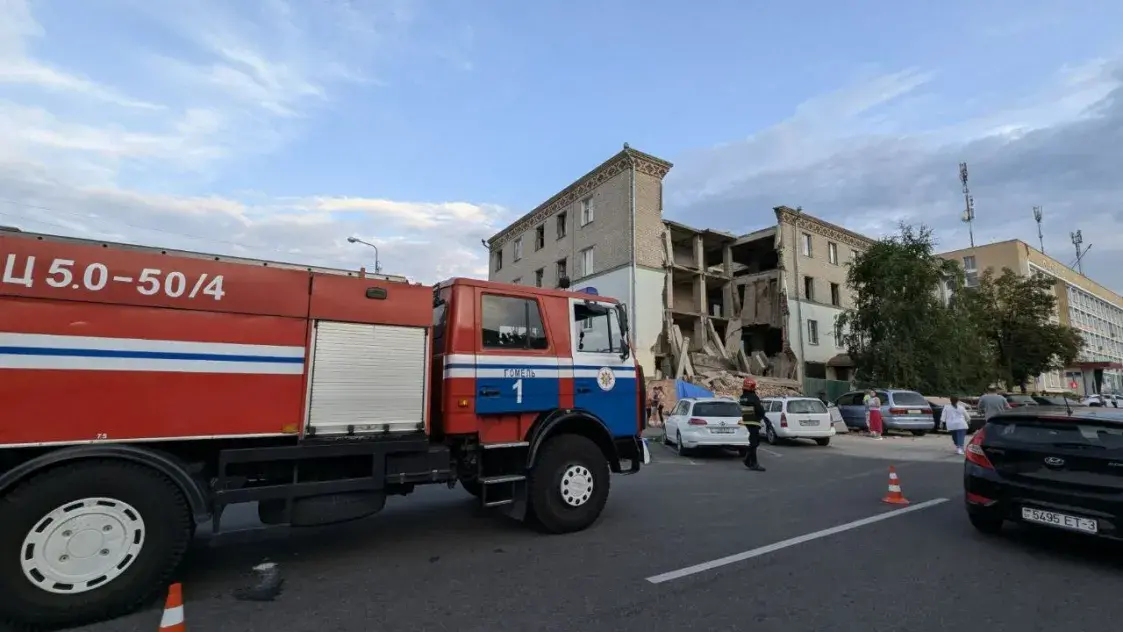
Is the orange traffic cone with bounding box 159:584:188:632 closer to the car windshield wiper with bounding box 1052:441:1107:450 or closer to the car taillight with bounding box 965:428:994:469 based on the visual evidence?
the car taillight with bounding box 965:428:994:469

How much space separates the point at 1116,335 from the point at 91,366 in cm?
11379

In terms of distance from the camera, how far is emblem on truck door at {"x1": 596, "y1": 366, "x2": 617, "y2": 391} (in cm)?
645

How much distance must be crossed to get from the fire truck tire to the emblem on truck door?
4063 mm

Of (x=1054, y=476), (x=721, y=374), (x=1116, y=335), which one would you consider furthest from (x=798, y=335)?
(x=1116, y=335)

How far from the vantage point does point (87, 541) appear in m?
3.75

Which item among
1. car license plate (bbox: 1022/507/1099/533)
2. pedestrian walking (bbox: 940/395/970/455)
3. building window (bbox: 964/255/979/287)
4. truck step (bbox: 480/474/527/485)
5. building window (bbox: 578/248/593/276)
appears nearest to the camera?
car license plate (bbox: 1022/507/1099/533)

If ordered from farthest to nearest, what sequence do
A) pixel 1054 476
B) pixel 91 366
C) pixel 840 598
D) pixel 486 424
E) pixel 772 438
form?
pixel 772 438, pixel 486 424, pixel 1054 476, pixel 840 598, pixel 91 366

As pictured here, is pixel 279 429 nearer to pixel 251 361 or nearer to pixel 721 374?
pixel 251 361

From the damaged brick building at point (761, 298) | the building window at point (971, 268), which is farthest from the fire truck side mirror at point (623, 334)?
the building window at point (971, 268)

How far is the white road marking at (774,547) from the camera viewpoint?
15.3ft

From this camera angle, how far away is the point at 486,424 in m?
5.63

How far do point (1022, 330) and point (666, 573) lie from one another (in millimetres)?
44027

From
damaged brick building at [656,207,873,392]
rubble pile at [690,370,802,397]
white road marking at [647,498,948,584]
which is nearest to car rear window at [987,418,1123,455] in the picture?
white road marking at [647,498,948,584]

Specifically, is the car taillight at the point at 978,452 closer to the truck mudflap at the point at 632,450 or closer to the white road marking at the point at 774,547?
the white road marking at the point at 774,547
